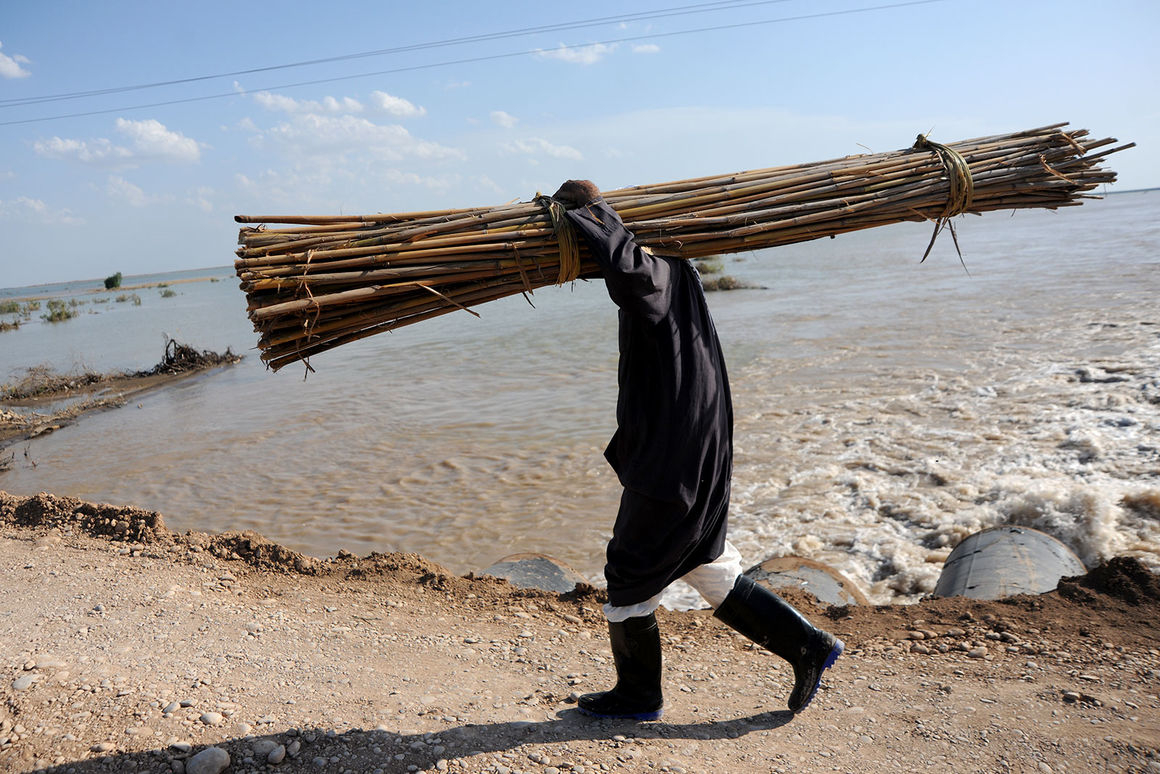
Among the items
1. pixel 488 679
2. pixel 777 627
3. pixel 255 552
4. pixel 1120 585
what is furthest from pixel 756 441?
pixel 777 627

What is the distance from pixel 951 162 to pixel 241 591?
10.7 ft

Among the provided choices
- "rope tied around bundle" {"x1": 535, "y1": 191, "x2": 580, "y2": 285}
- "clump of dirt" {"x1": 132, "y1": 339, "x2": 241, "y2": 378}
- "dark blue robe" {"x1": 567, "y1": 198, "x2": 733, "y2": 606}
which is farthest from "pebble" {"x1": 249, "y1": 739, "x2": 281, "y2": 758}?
"clump of dirt" {"x1": 132, "y1": 339, "x2": 241, "y2": 378}

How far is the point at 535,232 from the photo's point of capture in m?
1.94

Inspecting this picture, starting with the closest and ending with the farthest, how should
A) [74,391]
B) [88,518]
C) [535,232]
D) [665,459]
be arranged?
[665,459]
[535,232]
[88,518]
[74,391]

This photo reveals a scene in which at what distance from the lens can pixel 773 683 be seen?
251 cm

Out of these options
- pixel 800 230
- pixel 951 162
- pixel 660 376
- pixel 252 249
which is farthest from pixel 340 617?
pixel 951 162

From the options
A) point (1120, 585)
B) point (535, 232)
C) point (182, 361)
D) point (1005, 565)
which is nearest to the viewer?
point (535, 232)

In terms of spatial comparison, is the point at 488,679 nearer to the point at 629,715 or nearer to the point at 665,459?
the point at 629,715

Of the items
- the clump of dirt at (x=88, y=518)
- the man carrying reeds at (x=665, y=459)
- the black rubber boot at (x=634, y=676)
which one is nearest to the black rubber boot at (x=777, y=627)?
the man carrying reeds at (x=665, y=459)

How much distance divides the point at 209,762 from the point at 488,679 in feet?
3.01

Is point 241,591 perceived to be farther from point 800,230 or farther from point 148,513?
point 800,230

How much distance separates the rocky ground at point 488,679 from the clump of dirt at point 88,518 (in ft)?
1.06

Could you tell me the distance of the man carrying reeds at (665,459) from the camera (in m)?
1.82

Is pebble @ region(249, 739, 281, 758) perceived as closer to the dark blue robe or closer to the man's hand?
the dark blue robe
